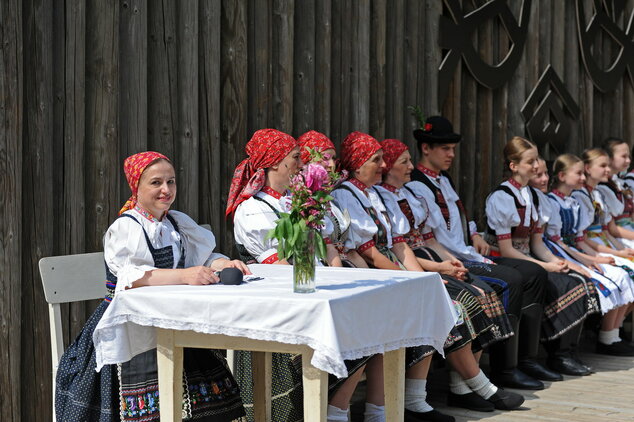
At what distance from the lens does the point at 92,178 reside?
13.5 ft

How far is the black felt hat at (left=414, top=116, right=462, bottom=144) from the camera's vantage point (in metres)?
5.70

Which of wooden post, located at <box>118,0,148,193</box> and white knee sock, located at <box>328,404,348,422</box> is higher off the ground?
wooden post, located at <box>118,0,148,193</box>

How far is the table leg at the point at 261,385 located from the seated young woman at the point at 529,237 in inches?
97.3

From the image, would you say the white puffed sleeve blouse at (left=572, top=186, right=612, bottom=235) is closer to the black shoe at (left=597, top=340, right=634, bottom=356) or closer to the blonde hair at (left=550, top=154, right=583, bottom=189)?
the blonde hair at (left=550, top=154, right=583, bottom=189)

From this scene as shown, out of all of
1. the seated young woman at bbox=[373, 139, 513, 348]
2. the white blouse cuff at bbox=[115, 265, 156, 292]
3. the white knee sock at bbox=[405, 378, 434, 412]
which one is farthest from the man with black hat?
the white blouse cuff at bbox=[115, 265, 156, 292]

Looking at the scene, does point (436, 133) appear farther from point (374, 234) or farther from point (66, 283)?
point (66, 283)

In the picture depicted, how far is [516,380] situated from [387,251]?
118 cm

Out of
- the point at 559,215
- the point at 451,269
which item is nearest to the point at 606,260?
the point at 559,215

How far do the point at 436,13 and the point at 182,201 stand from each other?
2.67 meters

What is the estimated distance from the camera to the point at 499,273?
552 centimetres

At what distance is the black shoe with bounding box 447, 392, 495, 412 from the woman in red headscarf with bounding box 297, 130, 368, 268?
896 mm

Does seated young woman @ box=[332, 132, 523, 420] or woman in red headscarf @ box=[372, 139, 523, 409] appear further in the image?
woman in red headscarf @ box=[372, 139, 523, 409]

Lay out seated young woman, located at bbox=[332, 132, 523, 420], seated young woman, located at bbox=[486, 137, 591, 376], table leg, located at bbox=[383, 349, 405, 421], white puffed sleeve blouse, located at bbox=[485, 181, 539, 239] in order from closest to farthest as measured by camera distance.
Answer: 1. table leg, located at bbox=[383, 349, 405, 421]
2. seated young woman, located at bbox=[332, 132, 523, 420]
3. seated young woman, located at bbox=[486, 137, 591, 376]
4. white puffed sleeve blouse, located at bbox=[485, 181, 539, 239]

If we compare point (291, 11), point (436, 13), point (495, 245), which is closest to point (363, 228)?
point (291, 11)
